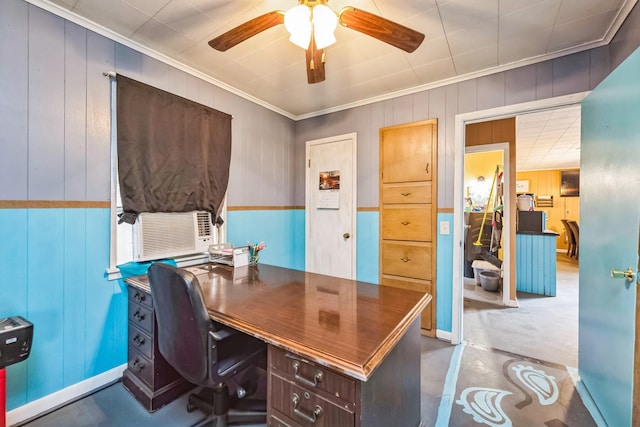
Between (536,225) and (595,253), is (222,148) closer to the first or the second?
(595,253)

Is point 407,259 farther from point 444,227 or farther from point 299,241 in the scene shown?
point 299,241

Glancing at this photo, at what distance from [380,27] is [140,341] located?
2.43 meters

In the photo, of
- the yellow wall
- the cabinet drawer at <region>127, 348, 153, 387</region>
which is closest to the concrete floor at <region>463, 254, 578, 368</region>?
the cabinet drawer at <region>127, 348, 153, 387</region>

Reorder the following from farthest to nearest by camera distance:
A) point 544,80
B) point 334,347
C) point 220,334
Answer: point 544,80 → point 220,334 → point 334,347

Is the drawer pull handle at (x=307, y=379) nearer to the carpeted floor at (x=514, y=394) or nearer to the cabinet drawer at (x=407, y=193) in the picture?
the carpeted floor at (x=514, y=394)

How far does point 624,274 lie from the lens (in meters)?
1.41

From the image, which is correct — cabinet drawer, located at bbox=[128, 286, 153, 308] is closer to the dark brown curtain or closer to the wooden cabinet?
the dark brown curtain

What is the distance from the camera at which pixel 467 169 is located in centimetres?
550

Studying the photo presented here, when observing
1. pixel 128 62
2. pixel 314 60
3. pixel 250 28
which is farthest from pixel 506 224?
pixel 128 62

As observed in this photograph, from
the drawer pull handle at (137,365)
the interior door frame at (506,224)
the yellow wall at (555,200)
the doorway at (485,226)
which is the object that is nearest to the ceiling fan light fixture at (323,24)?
the drawer pull handle at (137,365)

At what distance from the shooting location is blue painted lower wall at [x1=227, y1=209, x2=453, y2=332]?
2660mm

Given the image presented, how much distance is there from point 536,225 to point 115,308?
5.28 metres

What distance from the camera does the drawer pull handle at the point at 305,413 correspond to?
98 centimetres

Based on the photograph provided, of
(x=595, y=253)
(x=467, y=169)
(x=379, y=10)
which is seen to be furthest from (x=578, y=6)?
(x=467, y=169)
